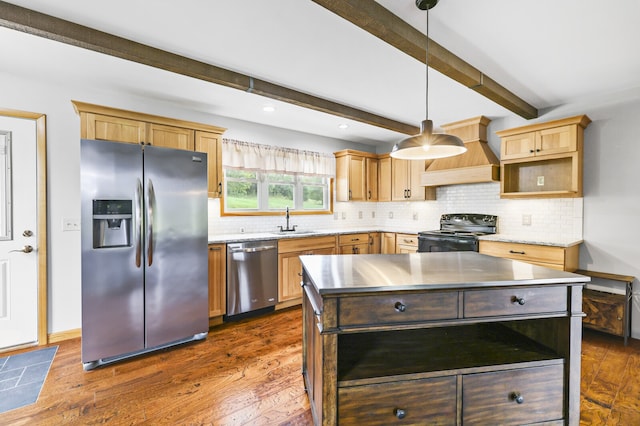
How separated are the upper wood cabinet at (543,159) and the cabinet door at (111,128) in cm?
411

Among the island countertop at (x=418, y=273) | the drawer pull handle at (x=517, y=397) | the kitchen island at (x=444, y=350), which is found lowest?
the drawer pull handle at (x=517, y=397)

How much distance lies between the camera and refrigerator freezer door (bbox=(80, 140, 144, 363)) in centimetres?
238

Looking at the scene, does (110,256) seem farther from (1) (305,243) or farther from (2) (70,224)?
(1) (305,243)

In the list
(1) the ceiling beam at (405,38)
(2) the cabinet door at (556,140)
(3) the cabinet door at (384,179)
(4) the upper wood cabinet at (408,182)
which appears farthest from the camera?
(3) the cabinet door at (384,179)

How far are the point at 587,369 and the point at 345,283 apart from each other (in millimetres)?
2482

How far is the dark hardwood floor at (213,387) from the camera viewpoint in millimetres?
1866

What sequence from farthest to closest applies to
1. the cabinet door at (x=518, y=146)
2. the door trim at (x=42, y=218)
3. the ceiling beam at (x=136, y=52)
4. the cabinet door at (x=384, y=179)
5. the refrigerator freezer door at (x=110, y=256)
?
the cabinet door at (x=384, y=179) < the cabinet door at (x=518, y=146) < the door trim at (x=42, y=218) < the refrigerator freezer door at (x=110, y=256) < the ceiling beam at (x=136, y=52)

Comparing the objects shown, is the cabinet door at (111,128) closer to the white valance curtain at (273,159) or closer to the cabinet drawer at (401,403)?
the white valance curtain at (273,159)

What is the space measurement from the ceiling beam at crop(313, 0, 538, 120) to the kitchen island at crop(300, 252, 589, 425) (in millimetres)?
1448

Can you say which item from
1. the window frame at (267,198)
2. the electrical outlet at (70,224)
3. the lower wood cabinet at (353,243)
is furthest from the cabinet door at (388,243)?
the electrical outlet at (70,224)

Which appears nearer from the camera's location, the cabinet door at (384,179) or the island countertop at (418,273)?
the island countertop at (418,273)

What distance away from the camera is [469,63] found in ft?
8.15

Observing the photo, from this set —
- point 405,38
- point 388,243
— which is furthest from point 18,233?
point 388,243

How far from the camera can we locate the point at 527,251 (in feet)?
10.5
